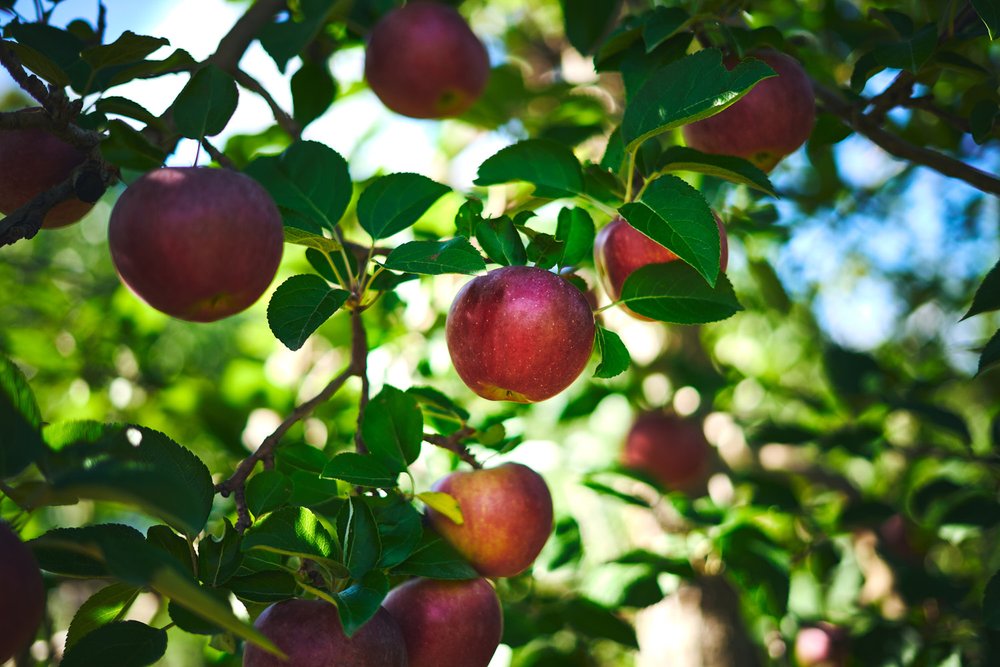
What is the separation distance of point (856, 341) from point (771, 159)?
247 centimetres

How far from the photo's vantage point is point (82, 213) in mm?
956

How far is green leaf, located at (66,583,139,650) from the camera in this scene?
0.83m

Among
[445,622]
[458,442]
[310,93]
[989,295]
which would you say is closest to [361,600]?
[445,622]

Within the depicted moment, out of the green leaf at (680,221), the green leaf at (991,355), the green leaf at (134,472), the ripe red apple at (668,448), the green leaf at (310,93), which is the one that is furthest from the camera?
Answer: the ripe red apple at (668,448)

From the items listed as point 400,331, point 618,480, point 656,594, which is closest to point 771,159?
point 656,594

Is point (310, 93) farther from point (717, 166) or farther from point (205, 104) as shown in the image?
point (717, 166)

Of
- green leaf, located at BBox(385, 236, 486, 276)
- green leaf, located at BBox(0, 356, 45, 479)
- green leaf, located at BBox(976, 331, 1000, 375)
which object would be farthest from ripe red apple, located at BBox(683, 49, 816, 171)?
green leaf, located at BBox(0, 356, 45, 479)

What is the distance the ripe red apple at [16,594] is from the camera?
1.82 ft

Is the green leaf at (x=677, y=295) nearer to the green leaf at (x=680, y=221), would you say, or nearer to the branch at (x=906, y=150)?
the green leaf at (x=680, y=221)

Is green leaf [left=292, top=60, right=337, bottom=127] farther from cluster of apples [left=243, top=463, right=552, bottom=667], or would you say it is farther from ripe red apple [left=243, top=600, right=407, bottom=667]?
ripe red apple [left=243, top=600, right=407, bottom=667]

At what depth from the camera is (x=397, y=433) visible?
95cm

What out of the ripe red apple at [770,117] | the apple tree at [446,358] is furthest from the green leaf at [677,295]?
the ripe red apple at [770,117]

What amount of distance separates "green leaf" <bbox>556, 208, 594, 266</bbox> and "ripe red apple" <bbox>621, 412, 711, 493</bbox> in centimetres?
115

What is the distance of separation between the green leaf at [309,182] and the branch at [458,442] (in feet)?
1.06
